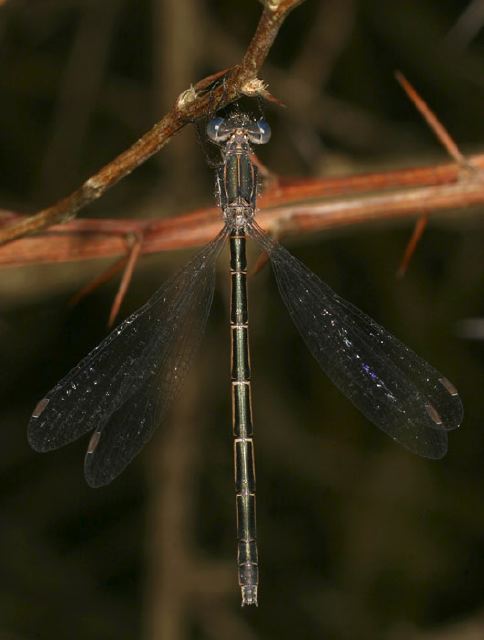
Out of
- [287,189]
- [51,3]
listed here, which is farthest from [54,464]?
[287,189]

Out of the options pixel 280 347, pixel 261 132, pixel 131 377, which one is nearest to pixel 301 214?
pixel 261 132

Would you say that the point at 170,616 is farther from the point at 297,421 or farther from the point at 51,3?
the point at 51,3

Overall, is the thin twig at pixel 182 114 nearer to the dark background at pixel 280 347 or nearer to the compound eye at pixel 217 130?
the compound eye at pixel 217 130

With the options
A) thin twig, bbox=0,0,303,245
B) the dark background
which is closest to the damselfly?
thin twig, bbox=0,0,303,245

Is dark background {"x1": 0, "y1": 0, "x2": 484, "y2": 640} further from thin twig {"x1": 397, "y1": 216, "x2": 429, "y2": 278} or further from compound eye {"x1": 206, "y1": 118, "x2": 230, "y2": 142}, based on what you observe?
thin twig {"x1": 397, "y1": 216, "x2": 429, "y2": 278}

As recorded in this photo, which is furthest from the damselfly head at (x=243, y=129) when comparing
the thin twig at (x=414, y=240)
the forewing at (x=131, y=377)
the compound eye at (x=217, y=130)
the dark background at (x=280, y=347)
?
the dark background at (x=280, y=347)

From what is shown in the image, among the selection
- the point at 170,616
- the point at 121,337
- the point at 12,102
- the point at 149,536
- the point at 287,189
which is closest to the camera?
the point at 287,189
